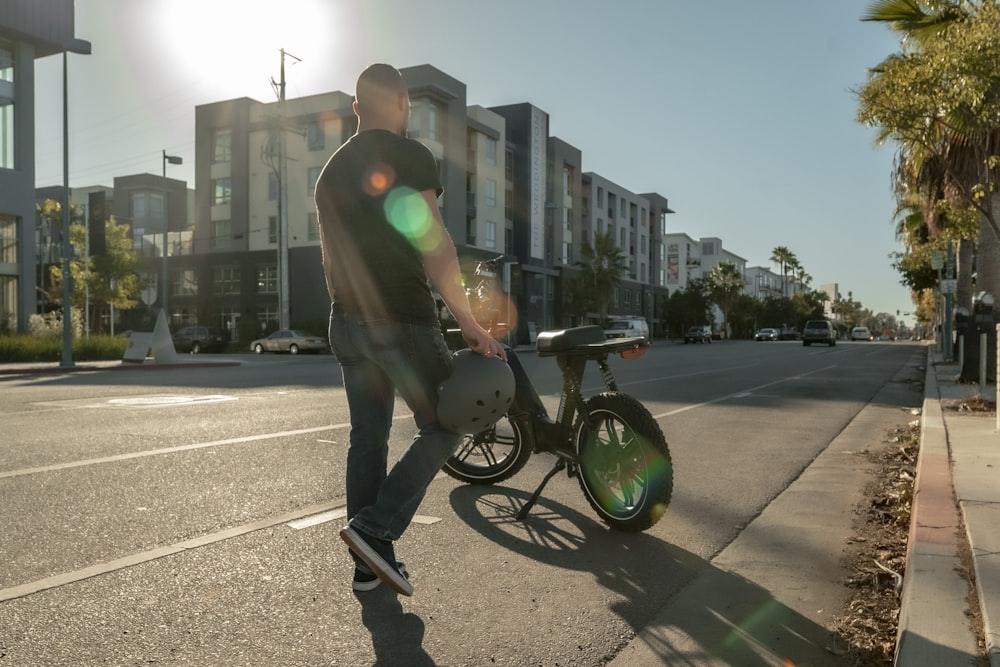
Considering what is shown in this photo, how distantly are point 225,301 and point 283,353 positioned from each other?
47.4ft

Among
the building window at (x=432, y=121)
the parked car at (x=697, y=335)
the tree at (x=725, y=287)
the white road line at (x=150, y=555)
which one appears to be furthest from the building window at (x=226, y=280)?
the tree at (x=725, y=287)

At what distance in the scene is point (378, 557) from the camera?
2.96 m

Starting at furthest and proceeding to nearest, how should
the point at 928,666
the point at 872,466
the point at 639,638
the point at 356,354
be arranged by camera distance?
the point at 872,466 → the point at 356,354 → the point at 639,638 → the point at 928,666

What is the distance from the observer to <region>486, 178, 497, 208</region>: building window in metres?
53.1

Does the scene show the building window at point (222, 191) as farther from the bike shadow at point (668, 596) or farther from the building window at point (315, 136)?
the bike shadow at point (668, 596)

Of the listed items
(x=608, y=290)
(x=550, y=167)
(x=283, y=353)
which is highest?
(x=550, y=167)

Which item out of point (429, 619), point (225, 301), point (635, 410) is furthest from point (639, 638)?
point (225, 301)

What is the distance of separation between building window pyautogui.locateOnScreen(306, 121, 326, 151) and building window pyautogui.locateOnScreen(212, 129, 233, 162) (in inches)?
249

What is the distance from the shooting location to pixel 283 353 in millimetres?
37688

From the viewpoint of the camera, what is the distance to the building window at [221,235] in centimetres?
5038

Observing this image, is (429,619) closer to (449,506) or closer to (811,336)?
(449,506)

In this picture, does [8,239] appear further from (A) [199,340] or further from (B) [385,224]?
(B) [385,224]

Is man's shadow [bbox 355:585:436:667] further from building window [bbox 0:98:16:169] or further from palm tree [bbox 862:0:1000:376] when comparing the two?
building window [bbox 0:98:16:169]

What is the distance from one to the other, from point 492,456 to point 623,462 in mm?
1234
